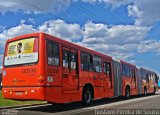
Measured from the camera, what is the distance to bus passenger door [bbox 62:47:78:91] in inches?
611

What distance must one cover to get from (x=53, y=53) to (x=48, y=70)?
1.01m

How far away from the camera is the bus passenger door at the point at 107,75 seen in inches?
834

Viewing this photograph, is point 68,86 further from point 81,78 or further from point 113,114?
point 113,114

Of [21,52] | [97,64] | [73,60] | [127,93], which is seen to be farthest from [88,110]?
[127,93]

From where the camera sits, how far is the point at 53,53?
1484 centimetres

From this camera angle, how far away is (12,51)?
1539 cm

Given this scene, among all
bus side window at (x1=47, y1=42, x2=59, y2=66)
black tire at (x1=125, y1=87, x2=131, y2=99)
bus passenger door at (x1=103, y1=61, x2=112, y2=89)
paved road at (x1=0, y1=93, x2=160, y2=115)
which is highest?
bus side window at (x1=47, y1=42, x2=59, y2=66)

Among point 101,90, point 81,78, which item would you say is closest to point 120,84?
point 101,90

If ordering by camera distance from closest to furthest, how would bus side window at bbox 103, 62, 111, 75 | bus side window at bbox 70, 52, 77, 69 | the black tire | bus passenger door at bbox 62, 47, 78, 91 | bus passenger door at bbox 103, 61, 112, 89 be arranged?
1. bus passenger door at bbox 62, 47, 78, 91
2. bus side window at bbox 70, 52, 77, 69
3. bus passenger door at bbox 103, 61, 112, 89
4. bus side window at bbox 103, 62, 111, 75
5. the black tire

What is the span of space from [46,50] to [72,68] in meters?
2.52

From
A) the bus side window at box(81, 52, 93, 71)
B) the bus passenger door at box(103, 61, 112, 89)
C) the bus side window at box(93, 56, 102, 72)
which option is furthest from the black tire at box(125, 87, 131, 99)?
the bus side window at box(81, 52, 93, 71)

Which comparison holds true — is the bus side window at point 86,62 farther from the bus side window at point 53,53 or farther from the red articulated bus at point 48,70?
the bus side window at point 53,53

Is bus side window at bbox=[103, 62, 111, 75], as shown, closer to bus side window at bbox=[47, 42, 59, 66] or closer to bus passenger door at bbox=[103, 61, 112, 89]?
bus passenger door at bbox=[103, 61, 112, 89]

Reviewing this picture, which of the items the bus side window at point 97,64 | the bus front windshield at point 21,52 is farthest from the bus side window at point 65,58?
the bus side window at point 97,64
